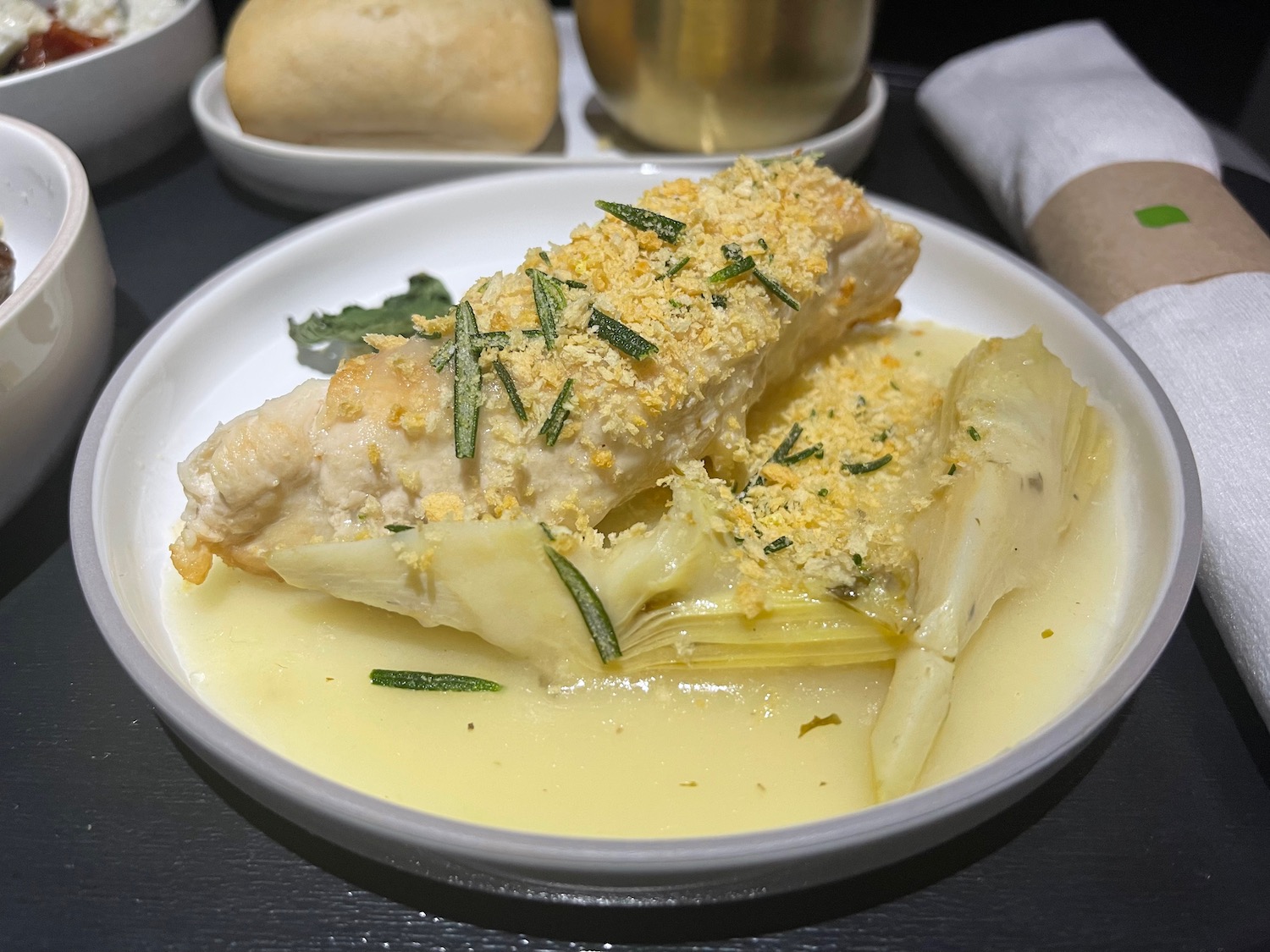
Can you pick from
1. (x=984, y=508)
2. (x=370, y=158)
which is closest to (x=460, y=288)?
(x=370, y=158)

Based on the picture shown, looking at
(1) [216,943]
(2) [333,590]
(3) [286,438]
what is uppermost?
(3) [286,438]

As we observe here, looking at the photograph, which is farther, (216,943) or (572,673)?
(572,673)

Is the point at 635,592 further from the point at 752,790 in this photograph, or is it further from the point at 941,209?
the point at 941,209

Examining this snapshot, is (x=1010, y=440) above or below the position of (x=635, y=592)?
above

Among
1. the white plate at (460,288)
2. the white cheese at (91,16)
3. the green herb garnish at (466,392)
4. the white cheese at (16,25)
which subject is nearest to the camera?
the white plate at (460,288)

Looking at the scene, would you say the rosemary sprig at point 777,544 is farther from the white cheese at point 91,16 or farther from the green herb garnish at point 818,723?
the white cheese at point 91,16

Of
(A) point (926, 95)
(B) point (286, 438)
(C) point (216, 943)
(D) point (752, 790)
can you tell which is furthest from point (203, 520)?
(A) point (926, 95)

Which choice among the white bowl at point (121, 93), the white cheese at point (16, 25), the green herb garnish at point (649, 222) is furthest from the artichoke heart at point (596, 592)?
the white cheese at point (16, 25)

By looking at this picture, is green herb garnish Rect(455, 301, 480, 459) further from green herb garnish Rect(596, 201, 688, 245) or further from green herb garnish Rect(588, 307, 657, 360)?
green herb garnish Rect(596, 201, 688, 245)
